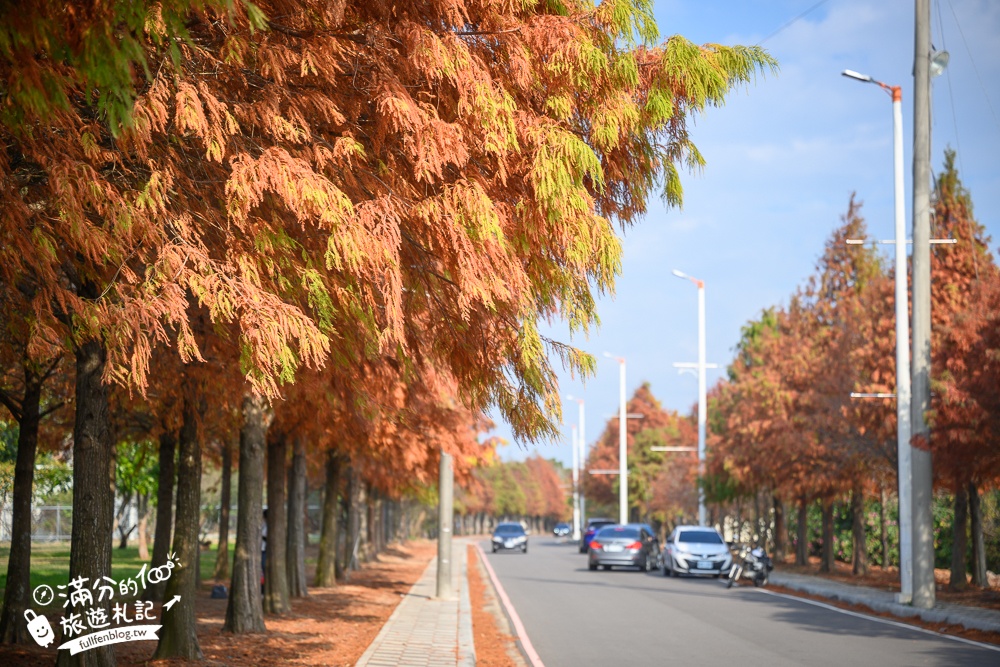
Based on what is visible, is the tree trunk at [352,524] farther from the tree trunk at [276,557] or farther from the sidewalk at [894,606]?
the tree trunk at [276,557]

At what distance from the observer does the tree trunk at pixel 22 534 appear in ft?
45.0

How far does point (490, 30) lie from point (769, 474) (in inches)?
1213

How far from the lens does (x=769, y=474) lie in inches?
1454

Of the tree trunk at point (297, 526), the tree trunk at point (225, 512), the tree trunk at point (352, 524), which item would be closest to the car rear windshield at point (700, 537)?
the tree trunk at point (352, 524)

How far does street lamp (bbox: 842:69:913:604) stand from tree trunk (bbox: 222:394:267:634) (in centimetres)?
1235

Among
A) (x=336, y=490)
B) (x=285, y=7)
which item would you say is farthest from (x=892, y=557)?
(x=285, y=7)

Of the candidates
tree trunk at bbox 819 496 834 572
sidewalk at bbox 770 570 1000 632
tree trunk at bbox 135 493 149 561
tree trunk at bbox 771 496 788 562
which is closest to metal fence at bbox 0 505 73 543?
tree trunk at bbox 135 493 149 561

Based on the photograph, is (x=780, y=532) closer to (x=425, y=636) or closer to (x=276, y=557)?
(x=276, y=557)

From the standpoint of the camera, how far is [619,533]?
143 feet

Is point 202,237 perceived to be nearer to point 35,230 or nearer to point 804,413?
point 35,230

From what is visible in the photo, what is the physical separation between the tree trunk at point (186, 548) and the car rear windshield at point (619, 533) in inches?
1183

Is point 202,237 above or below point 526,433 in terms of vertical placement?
above

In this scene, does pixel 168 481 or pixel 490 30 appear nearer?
pixel 490 30

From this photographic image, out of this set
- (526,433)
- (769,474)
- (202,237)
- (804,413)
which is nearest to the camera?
(202,237)
